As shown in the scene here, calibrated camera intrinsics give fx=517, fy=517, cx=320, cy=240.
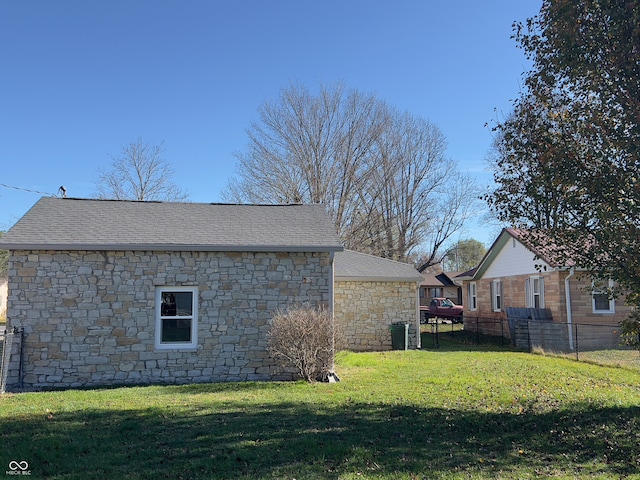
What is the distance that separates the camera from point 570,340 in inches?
674

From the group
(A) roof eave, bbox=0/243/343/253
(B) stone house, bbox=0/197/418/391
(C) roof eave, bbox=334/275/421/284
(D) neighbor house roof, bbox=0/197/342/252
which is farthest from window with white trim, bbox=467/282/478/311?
(A) roof eave, bbox=0/243/343/253

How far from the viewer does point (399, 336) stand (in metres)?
17.4

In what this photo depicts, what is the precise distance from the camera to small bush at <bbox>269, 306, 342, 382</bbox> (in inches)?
428

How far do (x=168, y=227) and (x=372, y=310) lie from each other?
8127mm

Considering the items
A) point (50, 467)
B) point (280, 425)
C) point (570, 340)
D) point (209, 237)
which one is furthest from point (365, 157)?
point (50, 467)

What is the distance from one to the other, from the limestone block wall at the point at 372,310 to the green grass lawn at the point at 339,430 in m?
6.55

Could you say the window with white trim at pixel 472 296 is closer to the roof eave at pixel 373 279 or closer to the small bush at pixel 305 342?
the roof eave at pixel 373 279

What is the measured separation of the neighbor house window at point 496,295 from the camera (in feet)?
76.5

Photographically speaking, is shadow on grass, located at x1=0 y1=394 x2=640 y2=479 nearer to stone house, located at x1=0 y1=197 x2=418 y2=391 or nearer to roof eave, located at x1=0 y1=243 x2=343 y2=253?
stone house, located at x1=0 y1=197 x2=418 y2=391

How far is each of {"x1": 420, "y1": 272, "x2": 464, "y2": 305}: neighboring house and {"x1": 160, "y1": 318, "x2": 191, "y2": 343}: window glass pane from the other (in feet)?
106

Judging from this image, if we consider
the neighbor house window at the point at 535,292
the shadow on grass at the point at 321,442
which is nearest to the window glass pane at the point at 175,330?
the shadow on grass at the point at 321,442

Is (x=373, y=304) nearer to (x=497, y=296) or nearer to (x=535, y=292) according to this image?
(x=535, y=292)

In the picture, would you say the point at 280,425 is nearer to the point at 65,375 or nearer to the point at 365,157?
the point at 65,375

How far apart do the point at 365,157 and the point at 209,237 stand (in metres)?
20.4
